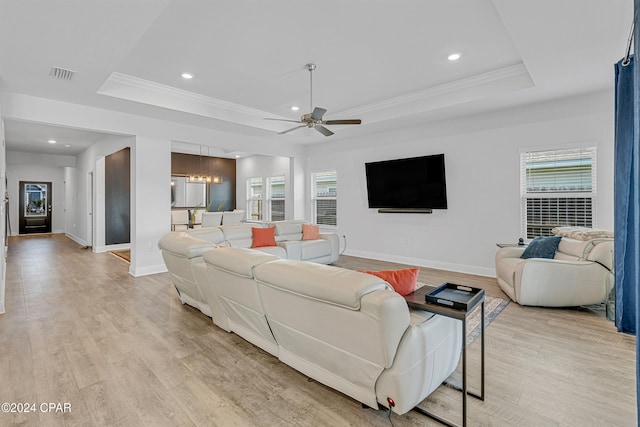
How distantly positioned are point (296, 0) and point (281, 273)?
7.64 ft

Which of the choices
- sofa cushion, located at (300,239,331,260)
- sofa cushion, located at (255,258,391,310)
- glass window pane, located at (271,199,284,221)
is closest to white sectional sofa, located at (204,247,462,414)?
sofa cushion, located at (255,258,391,310)

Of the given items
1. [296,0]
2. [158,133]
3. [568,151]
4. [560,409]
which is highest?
[296,0]

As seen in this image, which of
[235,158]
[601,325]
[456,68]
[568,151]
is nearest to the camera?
[601,325]

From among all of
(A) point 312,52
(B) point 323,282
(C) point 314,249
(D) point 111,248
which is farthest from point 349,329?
(D) point 111,248

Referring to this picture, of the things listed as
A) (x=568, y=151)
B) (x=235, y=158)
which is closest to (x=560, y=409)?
(x=568, y=151)

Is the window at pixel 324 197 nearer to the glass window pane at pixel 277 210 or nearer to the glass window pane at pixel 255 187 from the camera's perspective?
the glass window pane at pixel 277 210

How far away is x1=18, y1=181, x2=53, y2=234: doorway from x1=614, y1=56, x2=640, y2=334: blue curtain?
1524cm

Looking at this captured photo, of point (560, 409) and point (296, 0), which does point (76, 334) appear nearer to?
point (296, 0)

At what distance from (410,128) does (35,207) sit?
43.7ft

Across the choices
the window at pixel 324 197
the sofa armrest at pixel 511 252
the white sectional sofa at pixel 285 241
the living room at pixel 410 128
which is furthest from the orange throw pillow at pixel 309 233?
the sofa armrest at pixel 511 252

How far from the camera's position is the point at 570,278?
356 centimetres

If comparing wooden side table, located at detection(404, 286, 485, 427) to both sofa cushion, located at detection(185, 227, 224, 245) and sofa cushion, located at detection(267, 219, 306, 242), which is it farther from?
sofa cushion, located at detection(267, 219, 306, 242)

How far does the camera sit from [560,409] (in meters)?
1.94

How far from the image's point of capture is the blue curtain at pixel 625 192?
2.64 m
